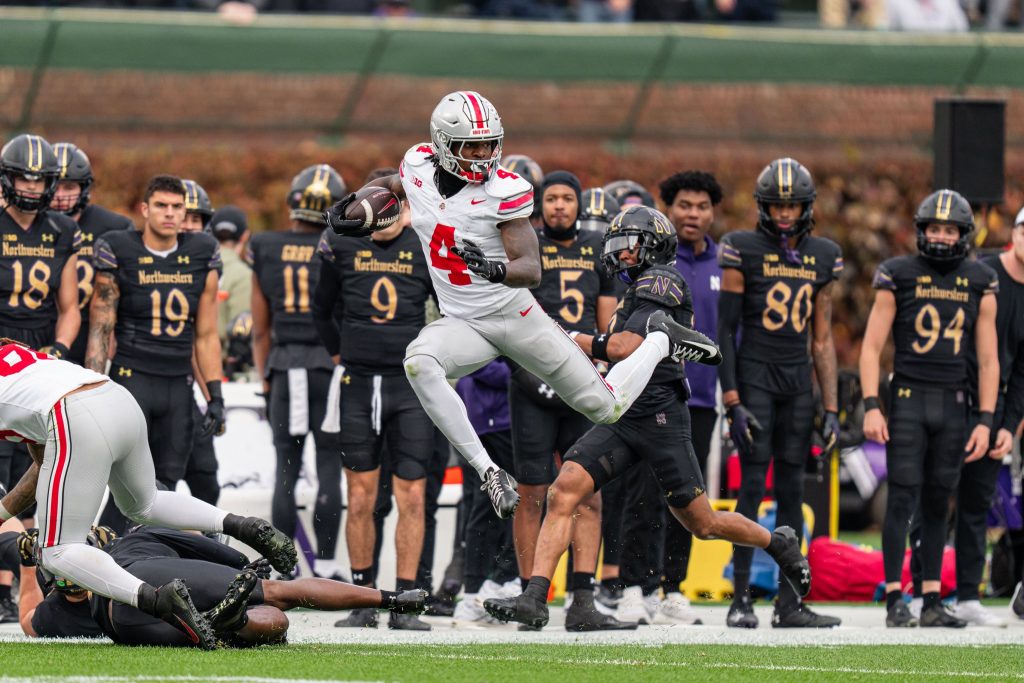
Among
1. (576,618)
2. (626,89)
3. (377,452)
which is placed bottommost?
(576,618)

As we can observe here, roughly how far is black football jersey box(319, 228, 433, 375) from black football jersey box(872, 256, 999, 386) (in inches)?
92.1

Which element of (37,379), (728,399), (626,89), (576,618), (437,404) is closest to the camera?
(37,379)

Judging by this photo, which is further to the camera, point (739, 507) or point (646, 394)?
point (739, 507)

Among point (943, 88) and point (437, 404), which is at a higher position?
point (943, 88)

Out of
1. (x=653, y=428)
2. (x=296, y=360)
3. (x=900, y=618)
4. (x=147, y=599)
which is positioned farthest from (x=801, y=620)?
(x=147, y=599)

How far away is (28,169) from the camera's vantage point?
30.5ft

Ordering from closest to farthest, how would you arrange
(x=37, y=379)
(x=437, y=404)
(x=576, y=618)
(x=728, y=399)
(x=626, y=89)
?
1. (x=37, y=379)
2. (x=437, y=404)
3. (x=576, y=618)
4. (x=728, y=399)
5. (x=626, y=89)

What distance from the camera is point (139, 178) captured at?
14.2m

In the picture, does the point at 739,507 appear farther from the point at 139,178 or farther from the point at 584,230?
the point at 139,178

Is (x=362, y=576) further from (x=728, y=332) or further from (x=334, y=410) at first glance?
(x=728, y=332)

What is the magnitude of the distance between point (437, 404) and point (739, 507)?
208 centimetres

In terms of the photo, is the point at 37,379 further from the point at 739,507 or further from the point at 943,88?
the point at 943,88

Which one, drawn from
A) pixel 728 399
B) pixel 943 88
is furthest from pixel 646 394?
pixel 943 88

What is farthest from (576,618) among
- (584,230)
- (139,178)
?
(139,178)
